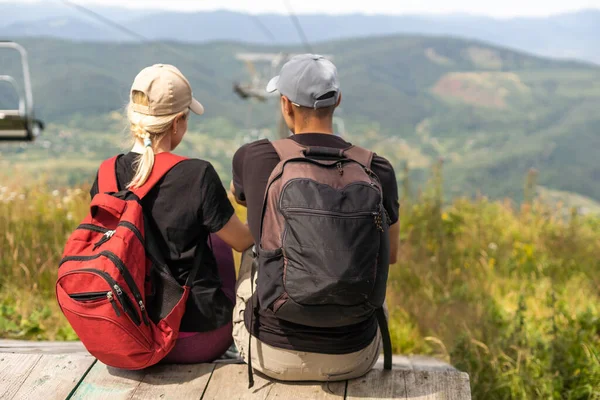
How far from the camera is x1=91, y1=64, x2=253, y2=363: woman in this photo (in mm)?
2148

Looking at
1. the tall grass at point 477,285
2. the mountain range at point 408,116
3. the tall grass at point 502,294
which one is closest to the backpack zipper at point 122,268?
the tall grass at point 477,285

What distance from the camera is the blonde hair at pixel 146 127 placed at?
2146 millimetres

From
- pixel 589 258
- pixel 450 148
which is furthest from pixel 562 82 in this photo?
pixel 589 258

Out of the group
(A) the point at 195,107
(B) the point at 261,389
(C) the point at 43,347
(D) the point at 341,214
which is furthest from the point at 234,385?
(C) the point at 43,347

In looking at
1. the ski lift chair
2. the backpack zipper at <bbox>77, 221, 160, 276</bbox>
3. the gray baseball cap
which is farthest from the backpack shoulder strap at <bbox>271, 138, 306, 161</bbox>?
the ski lift chair

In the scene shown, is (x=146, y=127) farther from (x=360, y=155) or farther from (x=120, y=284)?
(x=360, y=155)

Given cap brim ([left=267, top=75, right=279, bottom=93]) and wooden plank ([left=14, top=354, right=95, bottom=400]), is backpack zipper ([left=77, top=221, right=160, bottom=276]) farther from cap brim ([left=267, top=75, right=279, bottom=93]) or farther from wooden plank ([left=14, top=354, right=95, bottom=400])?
cap brim ([left=267, top=75, right=279, bottom=93])

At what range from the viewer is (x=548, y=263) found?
5.13 m

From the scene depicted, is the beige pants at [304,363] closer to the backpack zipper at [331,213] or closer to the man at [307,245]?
the man at [307,245]

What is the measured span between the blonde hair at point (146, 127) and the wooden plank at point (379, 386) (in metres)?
0.92

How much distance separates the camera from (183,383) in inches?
85.0

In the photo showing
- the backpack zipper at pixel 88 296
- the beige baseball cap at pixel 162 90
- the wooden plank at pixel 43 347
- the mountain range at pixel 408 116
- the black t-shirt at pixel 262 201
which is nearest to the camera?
the backpack zipper at pixel 88 296

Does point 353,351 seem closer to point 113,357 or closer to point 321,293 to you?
point 321,293

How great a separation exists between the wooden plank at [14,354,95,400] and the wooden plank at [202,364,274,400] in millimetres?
432
